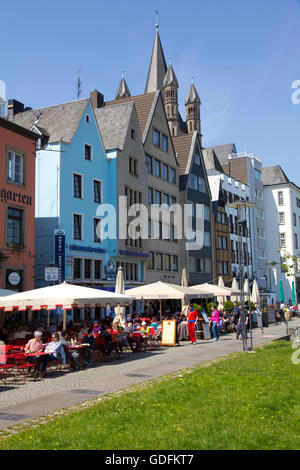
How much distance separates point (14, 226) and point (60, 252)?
3.82 metres

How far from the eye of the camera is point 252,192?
7256 cm

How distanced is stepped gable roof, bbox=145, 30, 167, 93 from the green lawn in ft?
311

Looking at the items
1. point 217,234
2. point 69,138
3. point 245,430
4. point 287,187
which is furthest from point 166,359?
point 287,187

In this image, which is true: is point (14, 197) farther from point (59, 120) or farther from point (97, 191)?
point (97, 191)

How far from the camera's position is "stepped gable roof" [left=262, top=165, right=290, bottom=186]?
3280 inches

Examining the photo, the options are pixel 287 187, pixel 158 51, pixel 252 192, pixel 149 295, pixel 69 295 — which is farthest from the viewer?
pixel 158 51

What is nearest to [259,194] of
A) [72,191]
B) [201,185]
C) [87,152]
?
[201,185]

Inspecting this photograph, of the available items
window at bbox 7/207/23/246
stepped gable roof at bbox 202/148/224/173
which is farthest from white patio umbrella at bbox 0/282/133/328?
stepped gable roof at bbox 202/148/224/173

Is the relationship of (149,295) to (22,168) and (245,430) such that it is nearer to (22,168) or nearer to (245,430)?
(22,168)

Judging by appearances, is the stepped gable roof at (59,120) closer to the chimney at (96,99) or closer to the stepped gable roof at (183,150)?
the chimney at (96,99)

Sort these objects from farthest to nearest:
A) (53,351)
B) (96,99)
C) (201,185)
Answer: (201,185) → (96,99) → (53,351)

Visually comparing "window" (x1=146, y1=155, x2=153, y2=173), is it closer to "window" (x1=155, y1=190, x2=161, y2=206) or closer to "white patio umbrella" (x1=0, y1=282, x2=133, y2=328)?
"window" (x1=155, y1=190, x2=161, y2=206)

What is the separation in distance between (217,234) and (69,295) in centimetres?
4195

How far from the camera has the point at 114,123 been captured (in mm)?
41688
